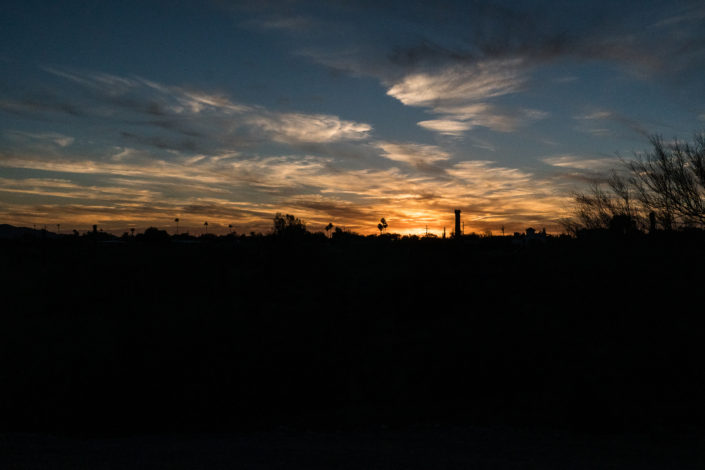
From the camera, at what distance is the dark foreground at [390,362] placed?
31.6ft

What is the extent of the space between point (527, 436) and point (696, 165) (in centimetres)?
2191

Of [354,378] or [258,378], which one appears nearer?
[258,378]

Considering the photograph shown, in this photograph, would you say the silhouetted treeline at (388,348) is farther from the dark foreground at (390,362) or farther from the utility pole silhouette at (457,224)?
the utility pole silhouette at (457,224)

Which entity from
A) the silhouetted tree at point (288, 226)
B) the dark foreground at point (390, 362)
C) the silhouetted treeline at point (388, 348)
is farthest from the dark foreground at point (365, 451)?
the silhouetted tree at point (288, 226)

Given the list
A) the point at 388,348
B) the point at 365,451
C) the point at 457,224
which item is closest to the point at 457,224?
the point at 457,224

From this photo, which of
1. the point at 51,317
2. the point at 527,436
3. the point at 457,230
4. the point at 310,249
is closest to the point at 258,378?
the point at 527,436

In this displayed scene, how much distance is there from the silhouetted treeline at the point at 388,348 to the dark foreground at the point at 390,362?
0.06 metres

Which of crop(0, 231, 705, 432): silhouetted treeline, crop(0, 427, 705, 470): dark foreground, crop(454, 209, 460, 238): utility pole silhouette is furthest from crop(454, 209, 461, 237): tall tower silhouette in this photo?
crop(0, 427, 705, 470): dark foreground

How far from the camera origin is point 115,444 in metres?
8.92

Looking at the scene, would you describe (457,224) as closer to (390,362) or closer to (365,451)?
(390,362)

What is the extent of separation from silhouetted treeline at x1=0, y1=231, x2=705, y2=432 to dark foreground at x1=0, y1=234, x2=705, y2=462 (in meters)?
0.06

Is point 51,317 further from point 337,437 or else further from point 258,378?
point 337,437

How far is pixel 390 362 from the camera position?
612 inches

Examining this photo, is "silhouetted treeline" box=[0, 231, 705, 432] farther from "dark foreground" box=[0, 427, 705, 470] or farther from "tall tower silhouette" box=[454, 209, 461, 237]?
"tall tower silhouette" box=[454, 209, 461, 237]
